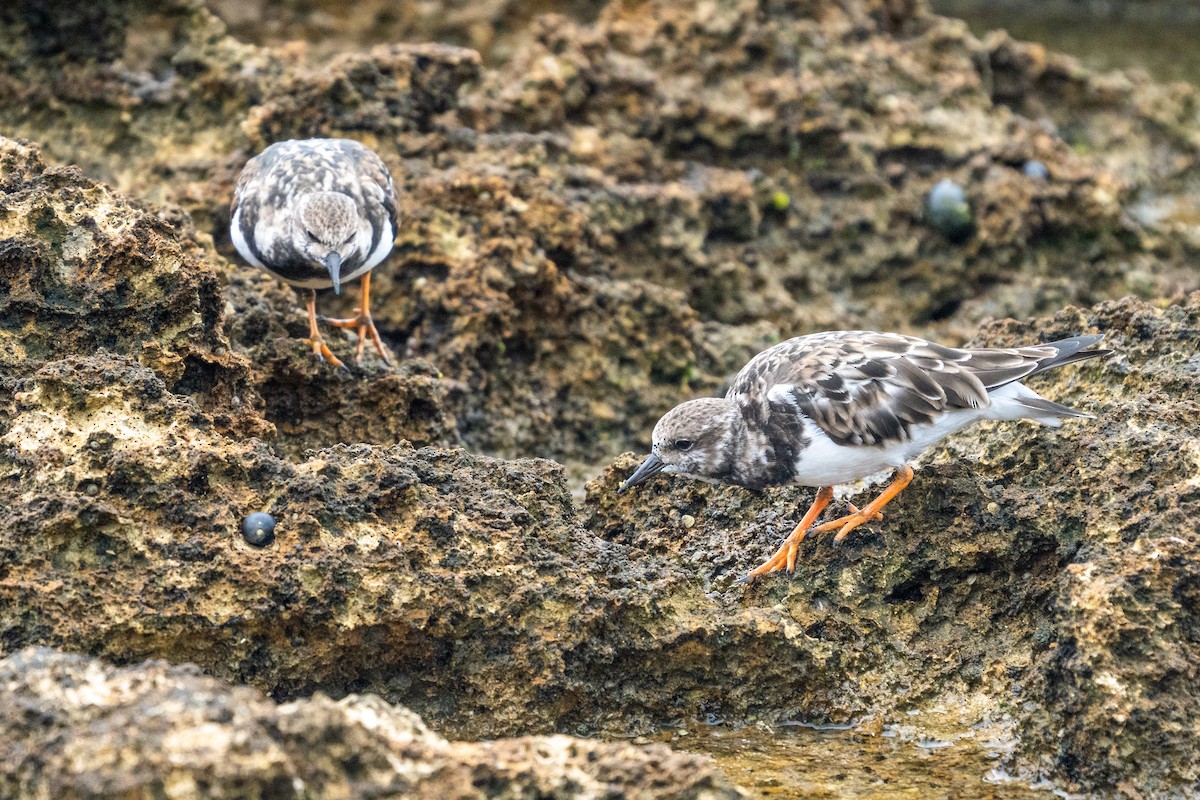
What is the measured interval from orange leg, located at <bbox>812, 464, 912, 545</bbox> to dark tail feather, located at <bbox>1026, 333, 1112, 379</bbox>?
65cm

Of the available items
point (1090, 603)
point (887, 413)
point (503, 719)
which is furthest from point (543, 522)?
point (1090, 603)

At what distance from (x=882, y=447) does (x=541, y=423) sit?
232 centimetres

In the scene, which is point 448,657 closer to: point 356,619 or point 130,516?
point 356,619

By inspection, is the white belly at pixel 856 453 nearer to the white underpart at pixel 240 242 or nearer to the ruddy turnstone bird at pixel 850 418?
the ruddy turnstone bird at pixel 850 418

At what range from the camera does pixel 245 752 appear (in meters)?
3.21

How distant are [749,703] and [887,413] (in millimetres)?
1204

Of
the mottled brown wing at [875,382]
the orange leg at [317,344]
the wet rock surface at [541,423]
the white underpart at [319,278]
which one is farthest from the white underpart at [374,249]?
the mottled brown wing at [875,382]

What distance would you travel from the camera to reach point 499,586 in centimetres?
459

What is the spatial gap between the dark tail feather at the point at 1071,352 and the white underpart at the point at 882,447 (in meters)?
0.12

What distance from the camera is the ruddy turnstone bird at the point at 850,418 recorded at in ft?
16.8

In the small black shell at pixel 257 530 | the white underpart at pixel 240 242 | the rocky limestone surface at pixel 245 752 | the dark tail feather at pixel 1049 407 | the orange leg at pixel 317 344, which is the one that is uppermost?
the dark tail feather at pixel 1049 407

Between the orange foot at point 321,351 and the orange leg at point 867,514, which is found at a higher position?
the orange leg at point 867,514

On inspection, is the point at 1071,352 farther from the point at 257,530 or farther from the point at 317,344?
the point at 317,344

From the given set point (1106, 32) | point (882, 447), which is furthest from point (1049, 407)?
point (1106, 32)
